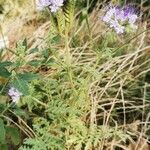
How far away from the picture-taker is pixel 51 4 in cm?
186

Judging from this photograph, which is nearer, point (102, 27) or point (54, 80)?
point (54, 80)

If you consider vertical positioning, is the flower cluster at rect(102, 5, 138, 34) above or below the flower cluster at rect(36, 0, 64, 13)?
below

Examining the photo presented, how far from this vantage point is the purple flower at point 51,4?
6.02 ft

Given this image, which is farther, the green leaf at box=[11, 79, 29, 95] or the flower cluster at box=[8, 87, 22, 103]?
the flower cluster at box=[8, 87, 22, 103]

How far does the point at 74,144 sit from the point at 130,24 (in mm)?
590

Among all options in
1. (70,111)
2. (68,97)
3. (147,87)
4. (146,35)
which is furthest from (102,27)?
(70,111)

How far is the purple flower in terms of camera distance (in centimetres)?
183

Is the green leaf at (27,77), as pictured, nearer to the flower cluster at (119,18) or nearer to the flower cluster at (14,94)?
the flower cluster at (14,94)

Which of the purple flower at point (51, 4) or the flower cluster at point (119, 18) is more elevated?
the purple flower at point (51, 4)

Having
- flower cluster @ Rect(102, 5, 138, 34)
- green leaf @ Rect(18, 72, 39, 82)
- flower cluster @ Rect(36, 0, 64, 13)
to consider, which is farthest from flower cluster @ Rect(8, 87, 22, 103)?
flower cluster @ Rect(102, 5, 138, 34)

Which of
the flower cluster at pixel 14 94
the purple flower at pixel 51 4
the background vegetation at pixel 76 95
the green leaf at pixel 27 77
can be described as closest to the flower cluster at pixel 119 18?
the background vegetation at pixel 76 95

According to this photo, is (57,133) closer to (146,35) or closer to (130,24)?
(130,24)

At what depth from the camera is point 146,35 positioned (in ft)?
9.43

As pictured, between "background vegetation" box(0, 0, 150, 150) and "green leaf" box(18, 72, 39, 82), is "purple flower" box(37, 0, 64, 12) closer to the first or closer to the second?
"background vegetation" box(0, 0, 150, 150)
